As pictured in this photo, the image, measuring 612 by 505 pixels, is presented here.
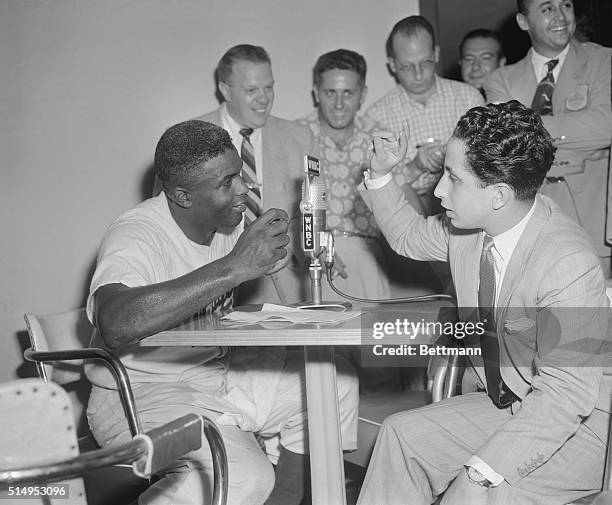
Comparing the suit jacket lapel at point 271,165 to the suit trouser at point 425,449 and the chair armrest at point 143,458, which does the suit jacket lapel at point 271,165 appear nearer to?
the suit trouser at point 425,449

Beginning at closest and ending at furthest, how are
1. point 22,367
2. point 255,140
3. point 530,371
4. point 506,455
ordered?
point 506,455 → point 530,371 → point 255,140 → point 22,367

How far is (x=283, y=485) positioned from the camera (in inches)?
108

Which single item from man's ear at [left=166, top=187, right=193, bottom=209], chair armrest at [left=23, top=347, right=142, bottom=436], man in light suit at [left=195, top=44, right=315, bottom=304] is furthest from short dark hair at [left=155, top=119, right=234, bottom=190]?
man in light suit at [left=195, top=44, right=315, bottom=304]

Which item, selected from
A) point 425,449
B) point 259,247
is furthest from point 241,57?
point 425,449

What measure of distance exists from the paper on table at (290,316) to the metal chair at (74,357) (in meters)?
0.38

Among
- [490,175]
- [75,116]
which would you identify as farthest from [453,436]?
[75,116]

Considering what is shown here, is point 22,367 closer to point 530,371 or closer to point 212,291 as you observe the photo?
point 212,291

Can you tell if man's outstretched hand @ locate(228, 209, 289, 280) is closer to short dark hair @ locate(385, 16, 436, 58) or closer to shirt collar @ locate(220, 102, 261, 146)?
shirt collar @ locate(220, 102, 261, 146)

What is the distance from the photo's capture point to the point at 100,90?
15.1 feet

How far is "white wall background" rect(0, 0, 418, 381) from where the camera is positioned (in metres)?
4.47

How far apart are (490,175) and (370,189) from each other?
629 millimetres

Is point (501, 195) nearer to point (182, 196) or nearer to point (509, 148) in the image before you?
point (509, 148)

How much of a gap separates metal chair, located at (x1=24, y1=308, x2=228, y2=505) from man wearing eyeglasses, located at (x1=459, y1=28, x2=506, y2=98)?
2747 millimetres

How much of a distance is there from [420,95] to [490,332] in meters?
2.22
